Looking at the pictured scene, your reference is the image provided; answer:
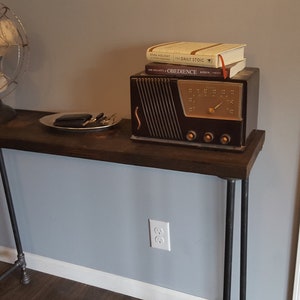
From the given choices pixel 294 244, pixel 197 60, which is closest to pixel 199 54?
pixel 197 60

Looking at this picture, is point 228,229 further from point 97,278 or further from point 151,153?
point 97,278

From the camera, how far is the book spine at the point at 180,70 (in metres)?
0.99

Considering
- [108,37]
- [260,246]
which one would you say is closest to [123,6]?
[108,37]

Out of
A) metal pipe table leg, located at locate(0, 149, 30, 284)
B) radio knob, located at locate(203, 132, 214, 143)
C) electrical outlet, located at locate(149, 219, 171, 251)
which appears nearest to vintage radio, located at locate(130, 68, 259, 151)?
radio knob, located at locate(203, 132, 214, 143)

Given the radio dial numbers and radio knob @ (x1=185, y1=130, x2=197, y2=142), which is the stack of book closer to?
the radio dial numbers

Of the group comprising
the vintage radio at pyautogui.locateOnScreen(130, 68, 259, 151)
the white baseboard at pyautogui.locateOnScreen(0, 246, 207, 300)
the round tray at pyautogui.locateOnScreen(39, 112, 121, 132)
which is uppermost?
the vintage radio at pyautogui.locateOnScreen(130, 68, 259, 151)

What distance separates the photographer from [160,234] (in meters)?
1.43

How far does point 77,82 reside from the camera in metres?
1.38

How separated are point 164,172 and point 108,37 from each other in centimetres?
44

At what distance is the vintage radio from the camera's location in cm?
99

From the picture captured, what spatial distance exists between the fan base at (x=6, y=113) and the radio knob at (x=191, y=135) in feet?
2.09

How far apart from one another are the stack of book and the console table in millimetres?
185

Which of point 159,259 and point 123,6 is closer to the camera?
point 123,6

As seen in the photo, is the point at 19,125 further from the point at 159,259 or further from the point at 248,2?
the point at 248,2
